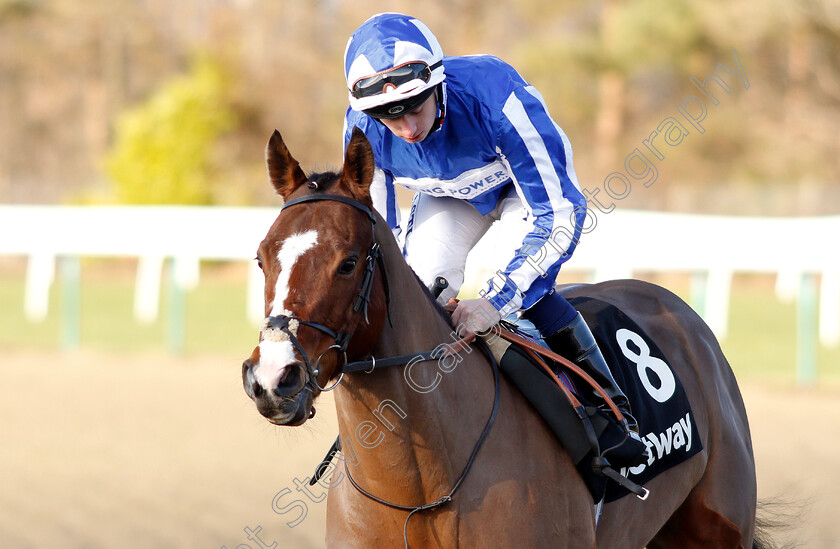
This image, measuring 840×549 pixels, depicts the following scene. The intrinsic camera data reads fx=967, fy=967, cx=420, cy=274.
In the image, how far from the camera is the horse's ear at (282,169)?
268cm

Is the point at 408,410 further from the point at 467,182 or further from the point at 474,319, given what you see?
the point at 467,182

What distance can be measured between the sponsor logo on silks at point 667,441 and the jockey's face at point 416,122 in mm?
1351

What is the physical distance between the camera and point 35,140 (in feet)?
125

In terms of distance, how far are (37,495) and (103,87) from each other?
1307 inches

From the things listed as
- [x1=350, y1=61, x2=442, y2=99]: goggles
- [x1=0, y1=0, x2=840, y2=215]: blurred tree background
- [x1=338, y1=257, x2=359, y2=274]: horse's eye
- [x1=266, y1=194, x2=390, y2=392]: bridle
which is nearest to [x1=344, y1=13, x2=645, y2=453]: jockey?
[x1=350, y1=61, x2=442, y2=99]: goggles

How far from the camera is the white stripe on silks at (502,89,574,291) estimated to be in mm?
3068

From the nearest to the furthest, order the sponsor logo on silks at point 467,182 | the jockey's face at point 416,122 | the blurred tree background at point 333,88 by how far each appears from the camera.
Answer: the jockey's face at point 416,122 → the sponsor logo on silks at point 467,182 → the blurred tree background at point 333,88

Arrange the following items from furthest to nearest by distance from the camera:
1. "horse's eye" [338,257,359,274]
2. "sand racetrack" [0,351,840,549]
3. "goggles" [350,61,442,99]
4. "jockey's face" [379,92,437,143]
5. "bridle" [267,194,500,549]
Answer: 1. "sand racetrack" [0,351,840,549]
2. "jockey's face" [379,92,437,143]
3. "goggles" [350,61,442,99]
4. "horse's eye" [338,257,359,274]
5. "bridle" [267,194,500,549]

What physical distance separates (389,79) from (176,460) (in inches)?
184

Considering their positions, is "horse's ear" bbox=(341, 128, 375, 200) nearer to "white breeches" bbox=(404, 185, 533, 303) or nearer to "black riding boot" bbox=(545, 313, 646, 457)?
"white breeches" bbox=(404, 185, 533, 303)

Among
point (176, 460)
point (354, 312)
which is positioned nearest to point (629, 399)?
point (354, 312)

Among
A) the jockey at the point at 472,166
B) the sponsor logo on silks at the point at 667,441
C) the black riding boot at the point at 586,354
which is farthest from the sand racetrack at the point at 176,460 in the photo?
the sponsor logo on silks at the point at 667,441

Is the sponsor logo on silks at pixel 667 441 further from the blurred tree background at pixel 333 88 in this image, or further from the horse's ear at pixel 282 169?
the blurred tree background at pixel 333 88

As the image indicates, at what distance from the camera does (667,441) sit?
3.54 meters
